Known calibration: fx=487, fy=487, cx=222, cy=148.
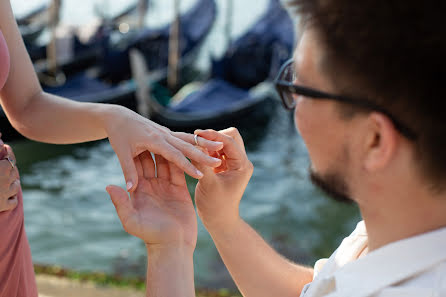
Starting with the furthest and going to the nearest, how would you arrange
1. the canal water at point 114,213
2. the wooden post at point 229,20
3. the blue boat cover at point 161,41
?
the wooden post at point 229,20, the blue boat cover at point 161,41, the canal water at point 114,213

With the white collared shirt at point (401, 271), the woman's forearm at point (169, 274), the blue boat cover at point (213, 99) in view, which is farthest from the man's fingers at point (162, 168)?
the blue boat cover at point (213, 99)

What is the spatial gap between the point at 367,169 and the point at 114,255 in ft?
17.8

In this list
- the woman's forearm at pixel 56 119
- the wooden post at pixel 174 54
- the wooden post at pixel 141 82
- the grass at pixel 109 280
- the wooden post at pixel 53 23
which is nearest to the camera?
the woman's forearm at pixel 56 119

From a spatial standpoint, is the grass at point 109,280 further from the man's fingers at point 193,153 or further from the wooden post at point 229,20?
the wooden post at point 229,20

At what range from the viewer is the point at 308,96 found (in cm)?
99

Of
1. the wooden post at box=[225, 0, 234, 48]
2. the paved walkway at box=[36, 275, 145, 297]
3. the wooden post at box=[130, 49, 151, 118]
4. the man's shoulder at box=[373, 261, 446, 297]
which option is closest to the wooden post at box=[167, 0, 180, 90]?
the wooden post at box=[130, 49, 151, 118]

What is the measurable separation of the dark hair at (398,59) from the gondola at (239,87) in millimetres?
10988

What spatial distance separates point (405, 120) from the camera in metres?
0.87

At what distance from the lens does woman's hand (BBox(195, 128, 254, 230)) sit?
4.79 ft

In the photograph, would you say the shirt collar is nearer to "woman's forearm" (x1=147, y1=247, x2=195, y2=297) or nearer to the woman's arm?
"woman's forearm" (x1=147, y1=247, x2=195, y2=297)

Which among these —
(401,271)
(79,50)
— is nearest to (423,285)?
(401,271)

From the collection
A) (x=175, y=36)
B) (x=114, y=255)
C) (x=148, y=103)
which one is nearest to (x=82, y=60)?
(x=175, y=36)

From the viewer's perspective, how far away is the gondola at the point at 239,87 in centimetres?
1205

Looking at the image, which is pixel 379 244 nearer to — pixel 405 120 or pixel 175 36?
pixel 405 120
